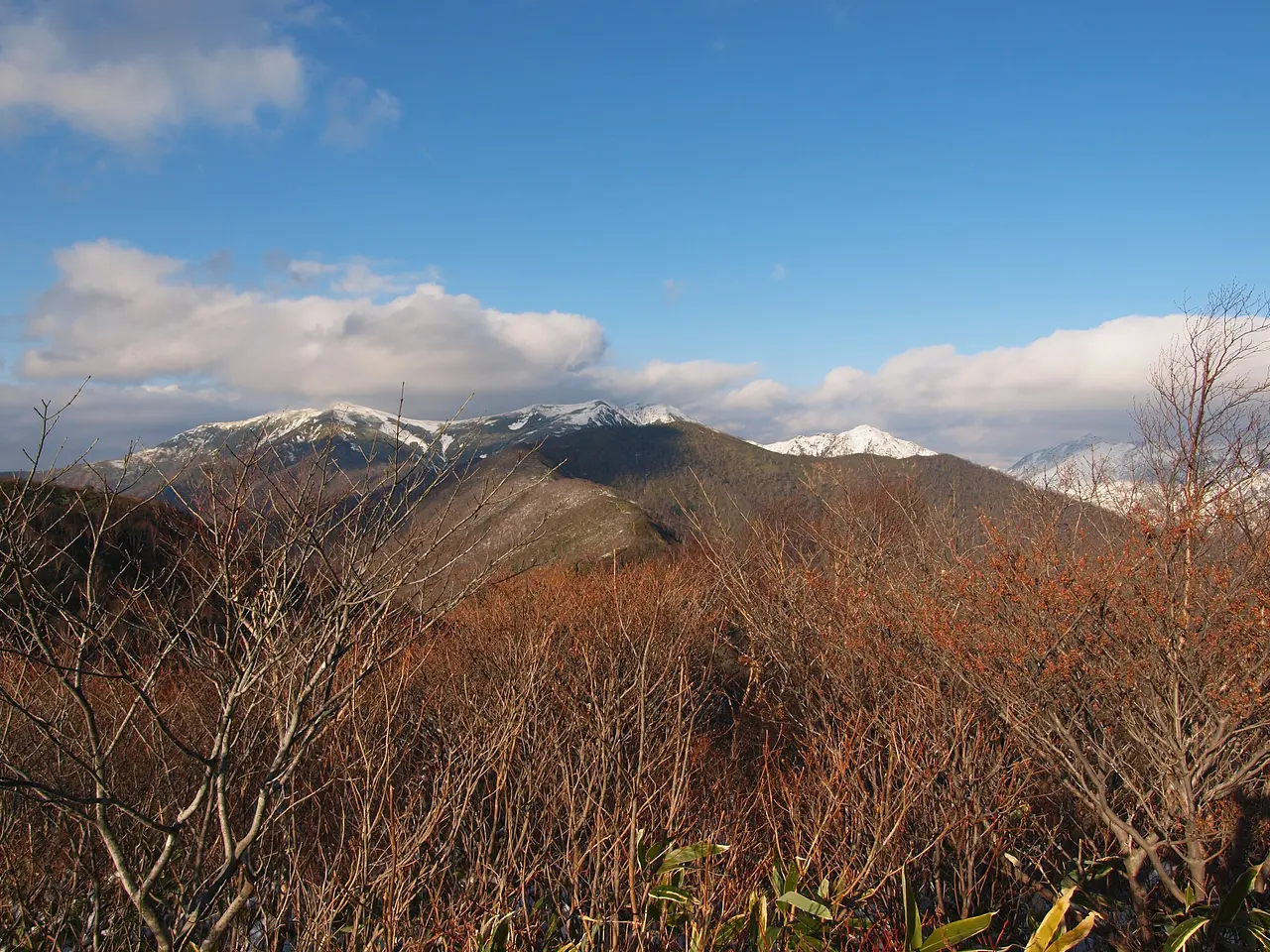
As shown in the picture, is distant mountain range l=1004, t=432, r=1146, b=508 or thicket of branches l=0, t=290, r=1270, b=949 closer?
thicket of branches l=0, t=290, r=1270, b=949

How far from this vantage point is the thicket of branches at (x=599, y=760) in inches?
178

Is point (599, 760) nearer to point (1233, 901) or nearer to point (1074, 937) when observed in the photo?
point (1074, 937)

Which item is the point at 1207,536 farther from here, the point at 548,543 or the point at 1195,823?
the point at 548,543

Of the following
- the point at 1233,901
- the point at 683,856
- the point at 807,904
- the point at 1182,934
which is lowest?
the point at 1233,901

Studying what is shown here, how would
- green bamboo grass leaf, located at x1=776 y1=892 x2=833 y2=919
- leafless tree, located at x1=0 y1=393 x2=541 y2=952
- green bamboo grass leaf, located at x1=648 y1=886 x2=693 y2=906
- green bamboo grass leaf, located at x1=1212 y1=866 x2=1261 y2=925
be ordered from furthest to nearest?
green bamboo grass leaf, located at x1=1212 y1=866 x2=1261 y2=925 < green bamboo grass leaf, located at x1=648 y1=886 x2=693 y2=906 < green bamboo grass leaf, located at x1=776 y1=892 x2=833 y2=919 < leafless tree, located at x1=0 y1=393 x2=541 y2=952

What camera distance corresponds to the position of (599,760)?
6.27 meters

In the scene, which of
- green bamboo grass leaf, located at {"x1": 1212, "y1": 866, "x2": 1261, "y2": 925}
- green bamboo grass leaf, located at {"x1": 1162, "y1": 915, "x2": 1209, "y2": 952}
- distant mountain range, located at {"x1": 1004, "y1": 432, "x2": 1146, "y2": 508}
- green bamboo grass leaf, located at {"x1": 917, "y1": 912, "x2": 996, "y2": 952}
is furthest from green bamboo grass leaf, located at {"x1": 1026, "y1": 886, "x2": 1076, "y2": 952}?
distant mountain range, located at {"x1": 1004, "y1": 432, "x2": 1146, "y2": 508}

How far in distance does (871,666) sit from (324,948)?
875 cm

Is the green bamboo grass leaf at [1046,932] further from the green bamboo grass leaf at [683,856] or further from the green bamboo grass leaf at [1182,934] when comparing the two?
the green bamboo grass leaf at [683,856]

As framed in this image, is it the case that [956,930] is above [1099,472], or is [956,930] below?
below

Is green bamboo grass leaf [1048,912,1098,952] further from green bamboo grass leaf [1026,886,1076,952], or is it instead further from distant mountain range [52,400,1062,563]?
distant mountain range [52,400,1062,563]

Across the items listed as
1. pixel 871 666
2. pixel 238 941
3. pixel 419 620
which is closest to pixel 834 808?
pixel 419 620

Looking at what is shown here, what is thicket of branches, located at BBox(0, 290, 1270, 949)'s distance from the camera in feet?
14.8

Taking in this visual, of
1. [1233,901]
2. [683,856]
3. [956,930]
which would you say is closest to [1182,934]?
[1233,901]
